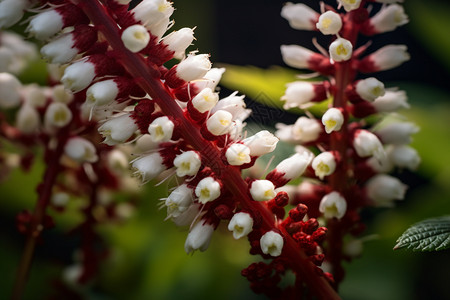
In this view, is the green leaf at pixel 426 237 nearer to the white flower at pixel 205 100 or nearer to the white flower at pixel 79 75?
the white flower at pixel 205 100

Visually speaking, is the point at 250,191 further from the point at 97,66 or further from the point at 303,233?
the point at 97,66

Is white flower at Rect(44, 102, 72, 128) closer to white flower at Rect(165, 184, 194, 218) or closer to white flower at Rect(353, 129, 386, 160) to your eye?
white flower at Rect(165, 184, 194, 218)

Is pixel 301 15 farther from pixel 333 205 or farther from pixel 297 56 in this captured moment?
pixel 333 205

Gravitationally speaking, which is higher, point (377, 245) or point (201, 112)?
point (201, 112)

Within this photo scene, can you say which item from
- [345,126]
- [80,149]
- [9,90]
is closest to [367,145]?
[345,126]

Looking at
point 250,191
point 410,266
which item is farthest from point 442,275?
point 250,191

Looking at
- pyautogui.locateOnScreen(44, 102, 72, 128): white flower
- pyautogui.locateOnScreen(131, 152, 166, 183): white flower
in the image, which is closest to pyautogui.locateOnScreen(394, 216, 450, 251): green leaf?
pyautogui.locateOnScreen(131, 152, 166, 183): white flower
